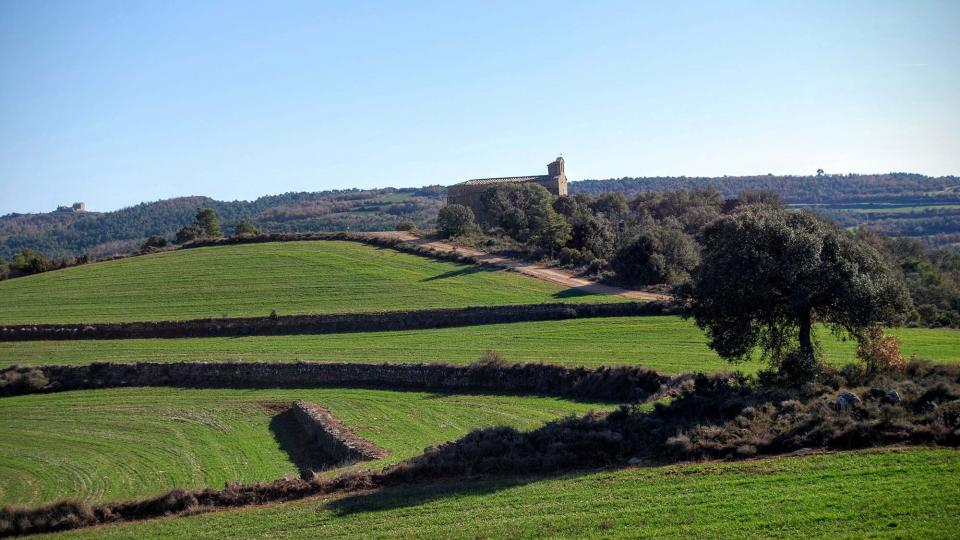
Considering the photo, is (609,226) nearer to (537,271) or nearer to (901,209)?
(537,271)

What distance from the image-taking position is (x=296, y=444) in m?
29.1

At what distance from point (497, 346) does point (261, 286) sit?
27.0 meters

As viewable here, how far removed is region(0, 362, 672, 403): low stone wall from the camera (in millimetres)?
29766

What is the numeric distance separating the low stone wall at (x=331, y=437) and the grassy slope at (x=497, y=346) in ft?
22.0

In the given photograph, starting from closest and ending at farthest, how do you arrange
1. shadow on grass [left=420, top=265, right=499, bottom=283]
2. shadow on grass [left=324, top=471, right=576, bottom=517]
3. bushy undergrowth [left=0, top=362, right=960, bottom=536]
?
1. shadow on grass [left=324, top=471, right=576, bottom=517]
2. bushy undergrowth [left=0, top=362, right=960, bottom=536]
3. shadow on grass [left=420, top=265, right=499, bottom=283]

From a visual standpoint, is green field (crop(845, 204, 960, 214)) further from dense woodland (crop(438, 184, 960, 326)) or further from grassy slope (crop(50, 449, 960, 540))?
grassy slope (crop(50, 449, 960, 540))

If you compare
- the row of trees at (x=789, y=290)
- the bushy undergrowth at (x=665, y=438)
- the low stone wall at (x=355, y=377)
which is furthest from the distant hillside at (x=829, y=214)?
the bushy undergrowth at (x=665, y=438)

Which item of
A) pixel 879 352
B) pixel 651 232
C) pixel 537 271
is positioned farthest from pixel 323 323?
pixel 879 352

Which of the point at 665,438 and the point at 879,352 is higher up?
the point at 879,352

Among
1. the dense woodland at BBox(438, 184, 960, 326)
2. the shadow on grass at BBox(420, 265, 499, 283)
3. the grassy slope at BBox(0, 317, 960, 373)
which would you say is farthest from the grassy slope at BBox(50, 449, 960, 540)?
the shadow on grass at BBox(420, 265, 499, 283)

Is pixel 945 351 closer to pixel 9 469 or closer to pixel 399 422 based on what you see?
pixel 399 422

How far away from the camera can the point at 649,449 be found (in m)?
19.4

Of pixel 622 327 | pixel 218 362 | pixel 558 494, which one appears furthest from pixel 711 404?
pixel 218 362

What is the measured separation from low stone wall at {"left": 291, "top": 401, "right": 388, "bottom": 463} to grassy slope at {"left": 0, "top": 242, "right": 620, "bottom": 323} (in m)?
18.2
